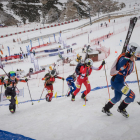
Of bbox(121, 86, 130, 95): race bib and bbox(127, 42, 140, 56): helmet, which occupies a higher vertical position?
bbox(127, 42, 140, 56): helmet

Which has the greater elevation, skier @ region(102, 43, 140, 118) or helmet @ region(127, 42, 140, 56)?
helmet @ region(127, 42, 140, 56)

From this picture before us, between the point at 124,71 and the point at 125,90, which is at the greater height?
the point at 124,71

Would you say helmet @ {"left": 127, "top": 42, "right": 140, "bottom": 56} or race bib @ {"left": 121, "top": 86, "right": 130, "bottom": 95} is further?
race bib @ {"left": 121, "top": 86, "right": 130, "bottom": 95}

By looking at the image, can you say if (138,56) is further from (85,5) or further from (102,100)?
(85,5)

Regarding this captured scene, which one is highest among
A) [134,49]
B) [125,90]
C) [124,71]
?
[134,49]

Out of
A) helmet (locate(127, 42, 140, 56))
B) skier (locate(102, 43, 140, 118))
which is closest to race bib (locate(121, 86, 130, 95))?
skier (locate(102, 43, 140, 118))

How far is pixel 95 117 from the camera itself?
3713 millimetres

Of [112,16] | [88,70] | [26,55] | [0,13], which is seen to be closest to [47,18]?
[0,13]

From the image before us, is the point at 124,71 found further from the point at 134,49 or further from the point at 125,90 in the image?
the point at 134,49

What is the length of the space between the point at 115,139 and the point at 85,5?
77.6 metres

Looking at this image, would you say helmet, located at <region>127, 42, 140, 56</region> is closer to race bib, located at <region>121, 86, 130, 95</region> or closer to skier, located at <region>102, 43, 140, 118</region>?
skier, located at <region>102, 43, 140, 118</region>

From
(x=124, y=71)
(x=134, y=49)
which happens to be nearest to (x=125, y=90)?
(x=124, y=71)

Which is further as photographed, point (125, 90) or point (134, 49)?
point (125, 90)

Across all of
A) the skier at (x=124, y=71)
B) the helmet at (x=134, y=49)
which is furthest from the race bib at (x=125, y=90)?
the helmet at (x=134, y=49)
